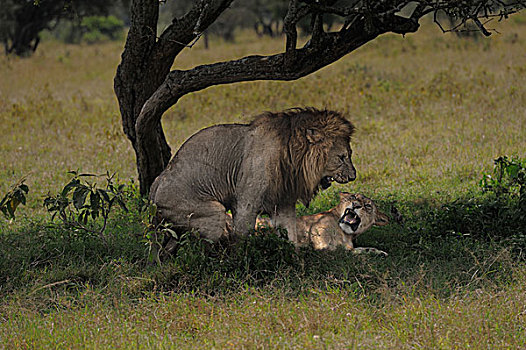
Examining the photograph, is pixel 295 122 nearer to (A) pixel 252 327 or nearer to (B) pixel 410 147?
(A) pixel 252 327

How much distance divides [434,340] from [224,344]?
53.9 inches

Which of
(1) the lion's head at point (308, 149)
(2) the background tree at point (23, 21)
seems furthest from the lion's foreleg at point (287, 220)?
(2) the background tree at point (23, 21)

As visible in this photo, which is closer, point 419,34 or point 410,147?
point 410,147

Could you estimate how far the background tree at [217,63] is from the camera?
6.45 m

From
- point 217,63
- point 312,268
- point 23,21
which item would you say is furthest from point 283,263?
point 23,21

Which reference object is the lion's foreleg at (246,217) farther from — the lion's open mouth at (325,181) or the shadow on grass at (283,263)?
the lion's open mouth at (325,181)

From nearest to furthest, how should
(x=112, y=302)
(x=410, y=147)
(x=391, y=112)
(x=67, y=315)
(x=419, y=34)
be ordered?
(x=67, y=315), (x=112, y=302), (x=410, y=147), (x=391, y=112), (x=419, y=34)

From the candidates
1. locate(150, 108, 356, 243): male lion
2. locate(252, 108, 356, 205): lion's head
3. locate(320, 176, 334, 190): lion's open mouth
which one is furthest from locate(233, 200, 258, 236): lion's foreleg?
locate(320, 176, 334, 190): lion's open mouth

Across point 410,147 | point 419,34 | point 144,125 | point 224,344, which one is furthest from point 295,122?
point 419,34

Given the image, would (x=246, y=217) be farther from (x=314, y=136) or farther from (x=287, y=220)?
(x=314, y=136)

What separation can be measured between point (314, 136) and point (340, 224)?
39.2 inches

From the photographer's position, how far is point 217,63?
6.87 meters

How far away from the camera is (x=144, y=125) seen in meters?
7.36

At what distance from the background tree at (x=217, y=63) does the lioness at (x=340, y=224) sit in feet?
4.62
